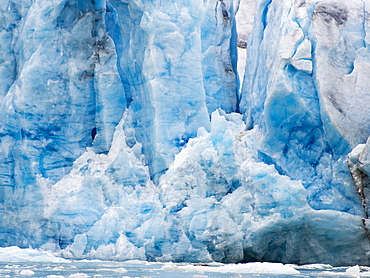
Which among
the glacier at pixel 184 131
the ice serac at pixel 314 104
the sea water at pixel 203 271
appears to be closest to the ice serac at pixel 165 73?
the glacier at pixel 184 131

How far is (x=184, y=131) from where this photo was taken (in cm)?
1452

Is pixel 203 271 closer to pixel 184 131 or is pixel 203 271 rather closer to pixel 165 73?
pixel 184 131

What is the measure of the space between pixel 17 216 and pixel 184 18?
6313 mm

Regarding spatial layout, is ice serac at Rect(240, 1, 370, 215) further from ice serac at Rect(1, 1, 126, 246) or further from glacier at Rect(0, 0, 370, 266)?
ice serac at Rect(1, 1, 126, 246)

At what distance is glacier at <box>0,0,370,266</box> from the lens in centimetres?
1244

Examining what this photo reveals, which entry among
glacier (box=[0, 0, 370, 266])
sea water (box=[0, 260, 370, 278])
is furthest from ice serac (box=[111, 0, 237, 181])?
sea water (box=[0, 260, 370, 278])

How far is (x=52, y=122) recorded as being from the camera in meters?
15.3

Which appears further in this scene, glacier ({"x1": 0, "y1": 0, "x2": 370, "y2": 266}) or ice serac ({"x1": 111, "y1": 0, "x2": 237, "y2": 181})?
ice serac ({"x1": 111, "y1": 0, "x2": 237, "y2": 181})

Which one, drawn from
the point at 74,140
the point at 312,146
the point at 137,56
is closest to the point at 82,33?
the point at 137,56

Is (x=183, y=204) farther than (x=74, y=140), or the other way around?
(x=74, y=140)

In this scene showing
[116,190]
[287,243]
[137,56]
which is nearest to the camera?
[287,243]

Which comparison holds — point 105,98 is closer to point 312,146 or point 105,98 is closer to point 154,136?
point 154,136

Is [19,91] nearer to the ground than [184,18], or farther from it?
nearer to the ground

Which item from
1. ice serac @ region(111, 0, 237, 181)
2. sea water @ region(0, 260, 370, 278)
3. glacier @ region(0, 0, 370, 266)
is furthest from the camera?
ice serac @ region(111, 0, 237, 181)
